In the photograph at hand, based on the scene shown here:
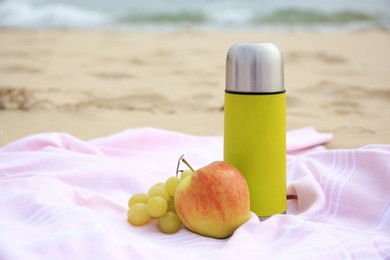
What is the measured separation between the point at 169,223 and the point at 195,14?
276 inches

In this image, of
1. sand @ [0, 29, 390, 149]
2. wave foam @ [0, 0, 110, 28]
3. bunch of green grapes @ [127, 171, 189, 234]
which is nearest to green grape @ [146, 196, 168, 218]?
bunch of green grapes @ [127, 171, 189, 234]

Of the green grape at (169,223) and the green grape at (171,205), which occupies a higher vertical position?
the green grape at (171,205)

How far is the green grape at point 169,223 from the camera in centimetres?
104

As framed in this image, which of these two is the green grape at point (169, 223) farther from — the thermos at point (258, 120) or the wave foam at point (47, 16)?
the wave foam at point (47, 16)

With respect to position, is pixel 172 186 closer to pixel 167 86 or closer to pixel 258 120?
pixel 258 120

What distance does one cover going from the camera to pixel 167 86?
304 centimetres

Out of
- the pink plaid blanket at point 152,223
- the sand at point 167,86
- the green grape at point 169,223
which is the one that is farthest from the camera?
the sand at point 167,86

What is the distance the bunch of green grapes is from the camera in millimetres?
1047

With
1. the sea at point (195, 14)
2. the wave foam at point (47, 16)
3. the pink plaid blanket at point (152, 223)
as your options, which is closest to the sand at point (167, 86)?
the pink plaid blanket at point (152, 223)

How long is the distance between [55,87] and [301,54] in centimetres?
192

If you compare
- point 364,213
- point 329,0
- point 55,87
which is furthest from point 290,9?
point 364,213

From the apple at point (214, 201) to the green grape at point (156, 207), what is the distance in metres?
0.04

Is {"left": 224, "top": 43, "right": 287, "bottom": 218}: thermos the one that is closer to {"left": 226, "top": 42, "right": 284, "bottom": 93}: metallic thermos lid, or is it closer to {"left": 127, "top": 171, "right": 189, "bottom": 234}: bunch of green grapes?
{"left": 226, "top": 42, "right": 284, "bottom": 93}: metallic thermos lid

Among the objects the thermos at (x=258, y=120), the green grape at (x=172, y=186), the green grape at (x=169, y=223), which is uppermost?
the thermos at (x=258, y=120)
